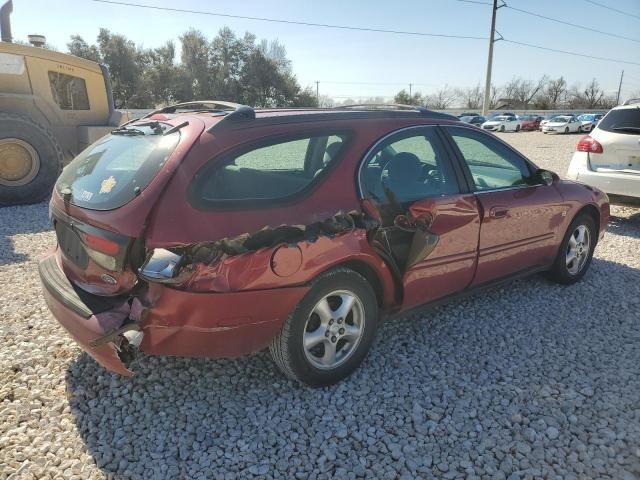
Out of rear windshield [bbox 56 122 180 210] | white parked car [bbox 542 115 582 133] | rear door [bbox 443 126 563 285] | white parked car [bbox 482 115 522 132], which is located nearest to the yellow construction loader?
rear windshield [bbox 56 122 180 210]

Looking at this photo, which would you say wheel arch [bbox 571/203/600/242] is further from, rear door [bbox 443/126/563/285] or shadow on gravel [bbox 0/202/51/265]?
shadow on gravel [bbox 0/202/51/265]

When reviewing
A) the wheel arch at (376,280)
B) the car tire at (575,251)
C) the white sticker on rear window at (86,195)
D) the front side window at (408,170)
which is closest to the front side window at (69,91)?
the white sticker on rear window at (86,195)

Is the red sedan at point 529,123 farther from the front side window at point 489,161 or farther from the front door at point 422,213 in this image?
the front door at point 422,213

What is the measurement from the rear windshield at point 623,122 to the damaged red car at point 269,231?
3977mm

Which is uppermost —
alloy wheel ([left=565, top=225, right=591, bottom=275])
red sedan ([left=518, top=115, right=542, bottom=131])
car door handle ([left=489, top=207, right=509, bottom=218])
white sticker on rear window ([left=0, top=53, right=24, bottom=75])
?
white sticker on rear window ([left=0, top=53, right=24, bottom=75])

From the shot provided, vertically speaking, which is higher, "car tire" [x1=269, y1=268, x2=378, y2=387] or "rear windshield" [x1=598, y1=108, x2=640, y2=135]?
"rear windshield" [x1=598, y1=108, x2=640, y2=135]

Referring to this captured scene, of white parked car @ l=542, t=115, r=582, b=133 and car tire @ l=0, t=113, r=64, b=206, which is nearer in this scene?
car tire @ l=0, t=113, r=64, b=206

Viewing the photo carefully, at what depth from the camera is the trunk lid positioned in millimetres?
2338

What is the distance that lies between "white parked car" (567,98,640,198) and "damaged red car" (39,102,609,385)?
11.8 ft

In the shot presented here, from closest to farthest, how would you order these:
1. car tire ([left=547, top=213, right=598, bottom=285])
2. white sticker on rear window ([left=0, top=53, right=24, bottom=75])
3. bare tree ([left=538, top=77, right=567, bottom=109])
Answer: car tire ([left=547, top=213, right=598, bottom=285]), white sticker on rear window ([left=0, top=53, right=24, bottom=75]), bare tree ([left=538, top=77, right=567, bottom=109])

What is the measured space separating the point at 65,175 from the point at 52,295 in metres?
0.86

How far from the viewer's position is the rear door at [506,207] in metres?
3.53

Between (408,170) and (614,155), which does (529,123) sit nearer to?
(614,155)

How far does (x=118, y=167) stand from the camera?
268cm
